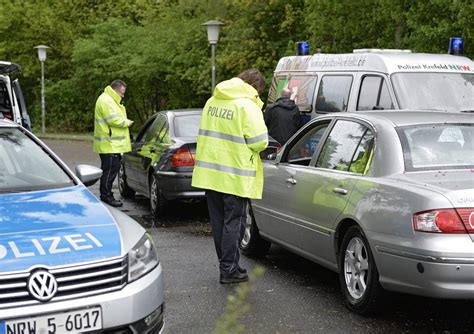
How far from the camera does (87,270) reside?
426cm

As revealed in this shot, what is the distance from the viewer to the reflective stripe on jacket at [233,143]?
21.9 feet

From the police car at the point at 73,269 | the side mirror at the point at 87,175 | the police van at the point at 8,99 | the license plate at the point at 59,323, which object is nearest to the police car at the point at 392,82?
the police van at the point at 8,99

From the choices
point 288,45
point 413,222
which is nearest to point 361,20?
point 288,45

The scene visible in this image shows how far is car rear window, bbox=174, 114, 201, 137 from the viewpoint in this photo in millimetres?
10854

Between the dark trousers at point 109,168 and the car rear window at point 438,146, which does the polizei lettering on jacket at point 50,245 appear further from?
the dark trousers at point 109,168

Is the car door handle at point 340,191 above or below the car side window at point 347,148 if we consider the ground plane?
below

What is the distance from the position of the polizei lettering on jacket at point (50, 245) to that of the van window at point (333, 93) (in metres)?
6.96

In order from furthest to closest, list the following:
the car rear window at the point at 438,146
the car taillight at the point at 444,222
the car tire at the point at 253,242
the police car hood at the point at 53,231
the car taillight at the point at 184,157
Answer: the car taillight at the point at 184,157 < the car tire at the point at 253,242 < the car rear window at the point at 438,146 < the car taillight at the point at 444,222 < the police car hood at the point at 53,231

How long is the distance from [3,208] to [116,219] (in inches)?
27.0

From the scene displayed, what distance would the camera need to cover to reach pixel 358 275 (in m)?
5.86

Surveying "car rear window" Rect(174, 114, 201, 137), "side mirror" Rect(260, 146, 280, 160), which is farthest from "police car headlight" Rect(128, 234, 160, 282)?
"car rear window" Rect(174, 114, 201, 137)

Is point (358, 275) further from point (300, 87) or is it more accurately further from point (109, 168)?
point (300, 87)

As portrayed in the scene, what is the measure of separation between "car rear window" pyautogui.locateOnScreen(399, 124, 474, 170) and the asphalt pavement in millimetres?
998

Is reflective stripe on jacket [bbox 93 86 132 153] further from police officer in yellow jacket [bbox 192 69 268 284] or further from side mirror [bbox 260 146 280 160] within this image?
police officer in yellow jacket [bbox 192 69 268 284]
